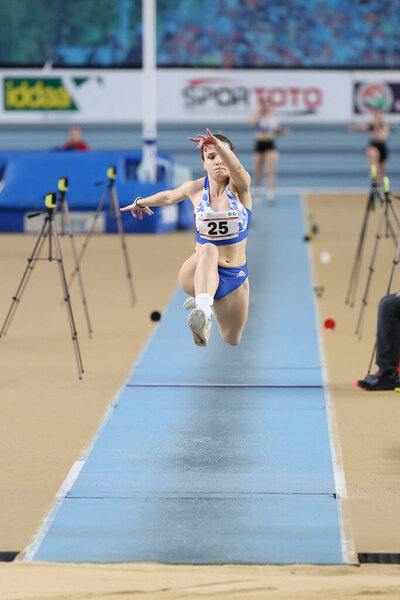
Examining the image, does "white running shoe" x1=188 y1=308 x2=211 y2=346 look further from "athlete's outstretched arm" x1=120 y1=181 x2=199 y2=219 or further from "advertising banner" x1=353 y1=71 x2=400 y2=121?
"advertising banner" x1=353 y1=71 x2=400 y2=121

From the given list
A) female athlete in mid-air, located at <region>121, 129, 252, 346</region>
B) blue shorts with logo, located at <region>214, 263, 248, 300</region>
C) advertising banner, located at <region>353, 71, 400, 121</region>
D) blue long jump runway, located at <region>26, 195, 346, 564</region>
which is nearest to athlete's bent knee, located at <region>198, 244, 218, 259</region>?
female athlete in mid-air, located at <region>121, 129, 252, 346</region>

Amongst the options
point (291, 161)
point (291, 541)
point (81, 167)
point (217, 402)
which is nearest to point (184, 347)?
point (217, 402)

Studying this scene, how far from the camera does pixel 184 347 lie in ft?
36.5

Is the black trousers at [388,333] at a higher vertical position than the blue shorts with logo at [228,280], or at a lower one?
lower

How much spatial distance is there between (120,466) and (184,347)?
4.09 m

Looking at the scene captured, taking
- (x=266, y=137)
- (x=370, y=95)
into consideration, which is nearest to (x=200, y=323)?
(x=266, y=137)

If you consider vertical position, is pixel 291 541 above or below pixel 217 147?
below

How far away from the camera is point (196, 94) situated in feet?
94.0

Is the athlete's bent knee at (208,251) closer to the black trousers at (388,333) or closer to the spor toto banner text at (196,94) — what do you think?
the black trousers at (388,333)

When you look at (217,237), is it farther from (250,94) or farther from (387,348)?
(250,94)

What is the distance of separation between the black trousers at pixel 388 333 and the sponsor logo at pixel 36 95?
2073 cm

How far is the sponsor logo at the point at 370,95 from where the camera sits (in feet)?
93.4

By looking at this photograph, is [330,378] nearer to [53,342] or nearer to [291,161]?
[53,342]

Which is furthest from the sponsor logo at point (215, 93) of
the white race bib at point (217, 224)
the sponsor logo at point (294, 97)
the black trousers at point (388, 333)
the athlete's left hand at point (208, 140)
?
the athlete's left hand at point (208, 140)
